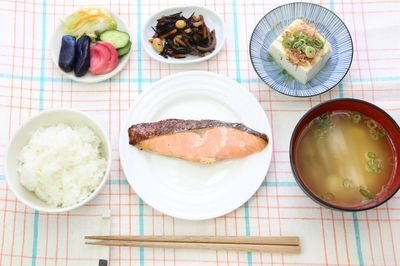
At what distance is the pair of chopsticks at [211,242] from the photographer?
6.63ft

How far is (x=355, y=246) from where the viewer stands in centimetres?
208

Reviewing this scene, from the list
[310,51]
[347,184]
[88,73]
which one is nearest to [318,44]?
[310,51]

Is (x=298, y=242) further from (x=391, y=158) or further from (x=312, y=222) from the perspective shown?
(x=391, y=158)

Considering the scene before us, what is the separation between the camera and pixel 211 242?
2.03 meters

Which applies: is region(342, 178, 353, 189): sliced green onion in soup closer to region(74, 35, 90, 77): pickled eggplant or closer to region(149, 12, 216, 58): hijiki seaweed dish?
region(149, 12, 216, 58): hijiki seaweed dish

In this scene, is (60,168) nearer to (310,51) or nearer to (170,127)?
(170,127)

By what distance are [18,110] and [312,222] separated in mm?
1391

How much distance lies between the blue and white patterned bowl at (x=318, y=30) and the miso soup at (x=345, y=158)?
18 cm

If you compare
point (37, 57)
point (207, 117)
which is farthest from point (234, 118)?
point (37, 57)

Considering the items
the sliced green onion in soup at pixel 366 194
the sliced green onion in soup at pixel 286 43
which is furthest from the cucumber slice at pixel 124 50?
Answer: the sliced green onion in soup at pixel 366 194

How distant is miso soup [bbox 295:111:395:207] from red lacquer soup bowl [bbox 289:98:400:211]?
0.02 m

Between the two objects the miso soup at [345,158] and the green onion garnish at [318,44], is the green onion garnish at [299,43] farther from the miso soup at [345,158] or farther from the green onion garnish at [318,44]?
the miso soup at [345,158]

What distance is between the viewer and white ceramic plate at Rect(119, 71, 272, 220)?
205cm

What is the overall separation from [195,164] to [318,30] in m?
0.82
